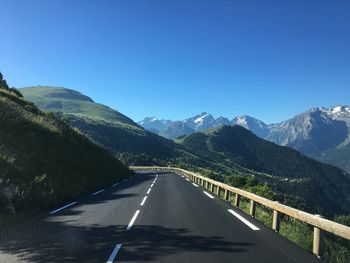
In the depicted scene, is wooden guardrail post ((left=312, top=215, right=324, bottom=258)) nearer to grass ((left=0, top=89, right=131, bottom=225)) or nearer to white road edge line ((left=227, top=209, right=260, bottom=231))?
white road edge line ((left=227, top=209, right=260, bottom=231))

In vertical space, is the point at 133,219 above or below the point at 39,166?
below

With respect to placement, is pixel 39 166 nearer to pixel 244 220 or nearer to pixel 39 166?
pixel 39 166

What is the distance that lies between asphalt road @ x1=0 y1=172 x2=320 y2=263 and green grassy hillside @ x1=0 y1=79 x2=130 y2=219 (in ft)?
5.77

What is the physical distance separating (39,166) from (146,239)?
544 inches

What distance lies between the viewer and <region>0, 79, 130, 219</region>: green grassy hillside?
16797 millimetres

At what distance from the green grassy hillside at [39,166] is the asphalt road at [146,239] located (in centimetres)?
176

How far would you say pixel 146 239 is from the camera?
1045cm

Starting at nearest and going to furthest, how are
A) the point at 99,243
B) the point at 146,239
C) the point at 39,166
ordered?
the point at 99,243 < the point at 146,239 < the point at 39,166

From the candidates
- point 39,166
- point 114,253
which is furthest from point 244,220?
point 39,166

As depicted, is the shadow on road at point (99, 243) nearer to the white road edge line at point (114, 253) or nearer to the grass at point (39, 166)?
the white road edge line at point (114, 253)

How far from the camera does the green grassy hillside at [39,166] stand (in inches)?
661

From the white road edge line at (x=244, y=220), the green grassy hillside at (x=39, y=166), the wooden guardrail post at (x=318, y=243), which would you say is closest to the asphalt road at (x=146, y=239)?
the white road edge line at (x=244, y=220)

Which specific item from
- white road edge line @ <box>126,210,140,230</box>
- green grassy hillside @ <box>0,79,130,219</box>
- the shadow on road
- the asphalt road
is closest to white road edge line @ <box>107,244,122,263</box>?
the asphalt road

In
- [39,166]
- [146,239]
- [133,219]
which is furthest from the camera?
[39,166]
